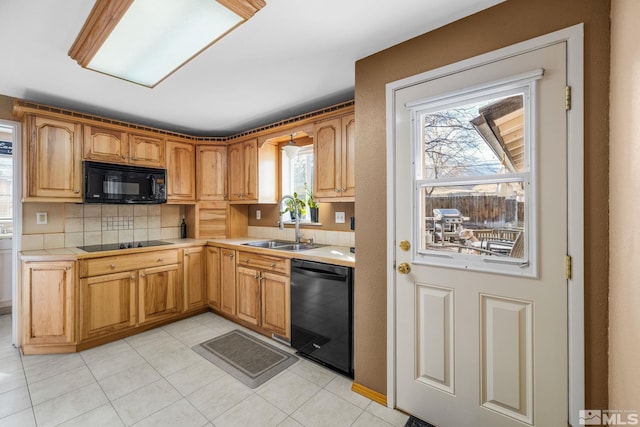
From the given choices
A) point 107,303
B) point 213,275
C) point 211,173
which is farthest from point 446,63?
point 107,303

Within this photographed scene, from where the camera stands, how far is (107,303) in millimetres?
2666

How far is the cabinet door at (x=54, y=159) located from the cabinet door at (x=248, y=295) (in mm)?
1744

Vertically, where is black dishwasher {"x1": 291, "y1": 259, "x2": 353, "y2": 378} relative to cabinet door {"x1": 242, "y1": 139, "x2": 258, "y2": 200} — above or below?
below

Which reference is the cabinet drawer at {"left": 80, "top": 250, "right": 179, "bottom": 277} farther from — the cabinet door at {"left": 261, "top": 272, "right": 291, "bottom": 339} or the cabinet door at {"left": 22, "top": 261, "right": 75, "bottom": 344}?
the cabinet door at {"left": 261, "top": 272, "right": 291, "bottom": 339}

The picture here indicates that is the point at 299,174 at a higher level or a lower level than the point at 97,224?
higher

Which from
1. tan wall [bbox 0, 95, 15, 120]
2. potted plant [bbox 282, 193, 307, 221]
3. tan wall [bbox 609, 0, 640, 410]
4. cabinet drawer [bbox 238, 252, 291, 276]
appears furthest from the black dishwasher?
tan wall [bbox 0, 95, 15, 120]

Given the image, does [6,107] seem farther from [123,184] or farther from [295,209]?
[295,209]

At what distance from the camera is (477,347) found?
152 centimetres

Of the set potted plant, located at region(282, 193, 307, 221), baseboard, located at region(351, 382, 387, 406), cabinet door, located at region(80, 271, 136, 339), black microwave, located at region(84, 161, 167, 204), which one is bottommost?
baseboard, located at region(351, 382, 387, 406)

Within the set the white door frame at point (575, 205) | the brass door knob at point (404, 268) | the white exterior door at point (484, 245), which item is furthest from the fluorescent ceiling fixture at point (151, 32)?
the brass door knob at point (404, 268)

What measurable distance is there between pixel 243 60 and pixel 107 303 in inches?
98.7

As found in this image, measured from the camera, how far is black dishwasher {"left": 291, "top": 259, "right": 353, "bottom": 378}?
211 centimetres

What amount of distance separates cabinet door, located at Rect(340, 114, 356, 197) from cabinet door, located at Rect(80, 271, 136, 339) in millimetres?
2266

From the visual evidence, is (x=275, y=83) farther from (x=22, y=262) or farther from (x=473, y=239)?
(x=22, y=262)
